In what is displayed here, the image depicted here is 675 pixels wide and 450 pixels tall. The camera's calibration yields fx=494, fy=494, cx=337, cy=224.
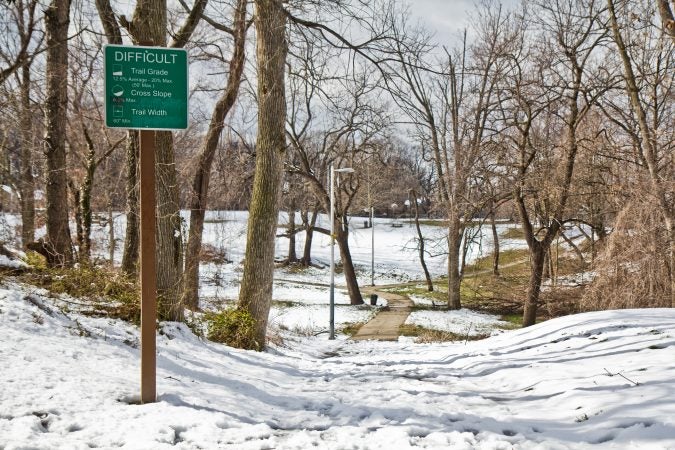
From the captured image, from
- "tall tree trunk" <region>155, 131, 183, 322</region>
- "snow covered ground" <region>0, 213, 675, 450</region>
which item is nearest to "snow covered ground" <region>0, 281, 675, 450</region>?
"snow covered ground" <region>0, 213, 675, 450</region>

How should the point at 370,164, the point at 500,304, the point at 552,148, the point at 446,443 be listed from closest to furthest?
the point at 446,443 < the point at 552,148 < the point at 500,304 < the point at 370,164

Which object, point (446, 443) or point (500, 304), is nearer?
point (446, 443)

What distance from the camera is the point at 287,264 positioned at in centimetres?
4119

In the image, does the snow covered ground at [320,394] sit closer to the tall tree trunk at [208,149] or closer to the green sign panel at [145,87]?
the green sign panel at [145,87]

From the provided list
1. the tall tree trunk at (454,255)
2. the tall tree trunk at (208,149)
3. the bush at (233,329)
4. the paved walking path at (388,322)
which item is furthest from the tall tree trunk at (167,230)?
the tall tree trunk at (454,255)

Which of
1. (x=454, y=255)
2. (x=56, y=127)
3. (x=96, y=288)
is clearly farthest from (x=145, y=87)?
(x=454, y=255)

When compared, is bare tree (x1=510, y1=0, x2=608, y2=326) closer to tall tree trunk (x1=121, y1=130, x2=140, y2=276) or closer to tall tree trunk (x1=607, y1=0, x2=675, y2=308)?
tall tree trunk (x1=607, y1=0, x2=675, y2=308)

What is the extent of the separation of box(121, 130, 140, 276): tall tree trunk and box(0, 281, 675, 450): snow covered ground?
2853mm

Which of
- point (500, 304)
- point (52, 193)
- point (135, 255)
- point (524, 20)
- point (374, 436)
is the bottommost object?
point (500, 304)

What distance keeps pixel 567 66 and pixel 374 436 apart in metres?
15.5

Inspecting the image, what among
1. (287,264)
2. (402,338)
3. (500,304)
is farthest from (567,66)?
(287,264)

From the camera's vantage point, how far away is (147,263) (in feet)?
12.9

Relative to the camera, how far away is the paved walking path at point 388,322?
16814 millimetres

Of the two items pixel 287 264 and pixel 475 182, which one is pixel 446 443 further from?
→ pixel 287 264
